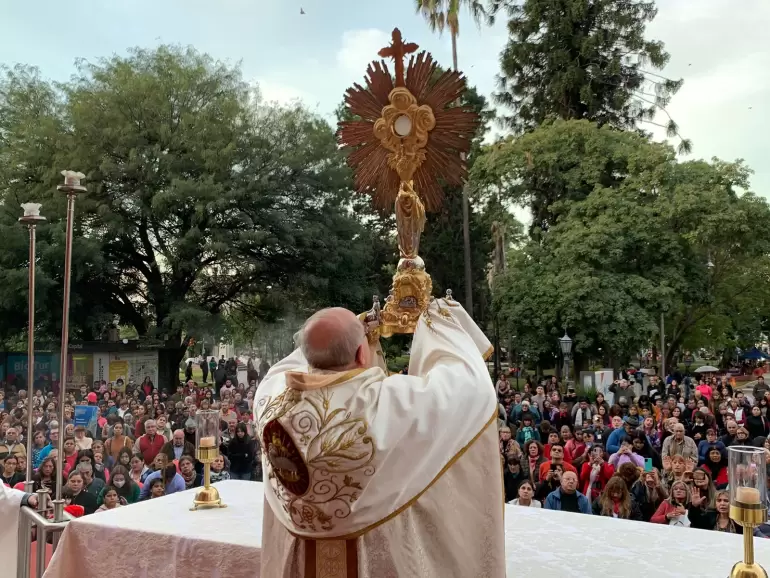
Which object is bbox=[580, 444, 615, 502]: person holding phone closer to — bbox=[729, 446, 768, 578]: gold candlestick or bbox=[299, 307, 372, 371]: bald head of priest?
bbox=[729, 446, 768, 578]: gold candlestick

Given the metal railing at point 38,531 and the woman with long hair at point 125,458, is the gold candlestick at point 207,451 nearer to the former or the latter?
the metal railing at point 38,531

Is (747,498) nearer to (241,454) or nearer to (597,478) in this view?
(597,478)

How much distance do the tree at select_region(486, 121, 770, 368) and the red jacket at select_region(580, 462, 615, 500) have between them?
40.4 feet

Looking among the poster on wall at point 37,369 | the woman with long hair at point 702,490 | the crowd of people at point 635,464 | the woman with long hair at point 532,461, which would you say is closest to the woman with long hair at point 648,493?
the crowd of people at point 635,464

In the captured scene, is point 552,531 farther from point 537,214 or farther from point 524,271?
point 537,214

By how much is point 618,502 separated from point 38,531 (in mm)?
4386

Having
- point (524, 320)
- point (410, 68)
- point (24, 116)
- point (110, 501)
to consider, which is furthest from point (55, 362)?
point (410, 68)

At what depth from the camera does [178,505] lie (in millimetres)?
3791

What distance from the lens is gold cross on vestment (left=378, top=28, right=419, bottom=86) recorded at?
3.17 meters

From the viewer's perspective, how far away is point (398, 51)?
3191 millimetres

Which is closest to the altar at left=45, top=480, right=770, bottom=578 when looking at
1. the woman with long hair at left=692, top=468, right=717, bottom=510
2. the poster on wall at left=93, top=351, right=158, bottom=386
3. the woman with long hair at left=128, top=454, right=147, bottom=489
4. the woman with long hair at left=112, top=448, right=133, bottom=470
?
the woman with long hair at left=692, top=468, right=717, bottom=510

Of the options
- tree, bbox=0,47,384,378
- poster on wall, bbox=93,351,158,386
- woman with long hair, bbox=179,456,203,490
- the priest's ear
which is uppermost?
tree, bbox=0,47,384,378

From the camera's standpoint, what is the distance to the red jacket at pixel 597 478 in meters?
6.68

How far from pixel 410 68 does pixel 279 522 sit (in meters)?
1.97
